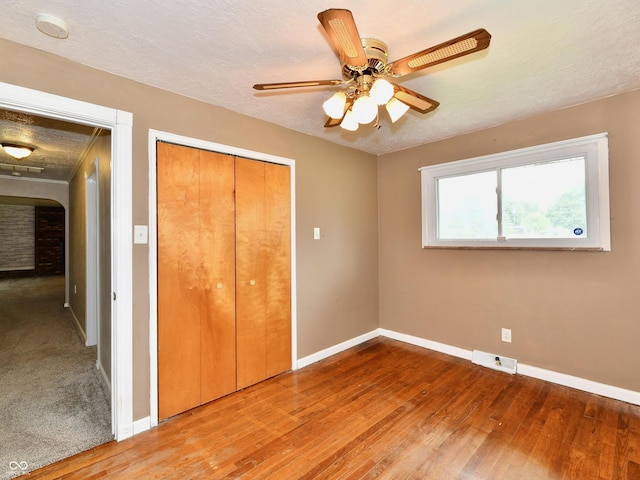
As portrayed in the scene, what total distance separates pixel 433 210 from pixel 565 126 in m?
1.31

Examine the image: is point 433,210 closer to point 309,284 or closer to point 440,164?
point 440,164

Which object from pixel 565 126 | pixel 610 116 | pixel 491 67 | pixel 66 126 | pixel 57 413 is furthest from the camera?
pixel 66 126

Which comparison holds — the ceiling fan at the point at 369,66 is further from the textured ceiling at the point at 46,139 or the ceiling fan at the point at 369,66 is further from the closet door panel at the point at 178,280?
the textured ceiling at the point at 46,139

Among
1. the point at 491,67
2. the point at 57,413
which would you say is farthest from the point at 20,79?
the point at 491,67

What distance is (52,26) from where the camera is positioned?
4.73 feet

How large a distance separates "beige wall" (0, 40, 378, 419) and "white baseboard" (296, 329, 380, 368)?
0.20ft

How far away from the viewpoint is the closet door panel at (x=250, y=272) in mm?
2520

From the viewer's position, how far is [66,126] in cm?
269

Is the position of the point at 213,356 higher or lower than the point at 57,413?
higher

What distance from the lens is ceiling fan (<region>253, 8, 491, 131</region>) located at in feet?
3.66

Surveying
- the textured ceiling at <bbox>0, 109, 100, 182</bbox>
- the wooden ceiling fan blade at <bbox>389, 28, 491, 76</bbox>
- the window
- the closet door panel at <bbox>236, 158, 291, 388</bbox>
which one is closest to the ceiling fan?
the wooden ceiling fan blade at <bbox>389, 28, 491, 76</bbox>

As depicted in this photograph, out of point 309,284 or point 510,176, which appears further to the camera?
point 309,284

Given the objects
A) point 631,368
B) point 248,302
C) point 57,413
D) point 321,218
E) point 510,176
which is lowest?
point 57,413

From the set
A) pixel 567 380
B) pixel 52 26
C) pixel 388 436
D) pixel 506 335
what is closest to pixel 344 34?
pixel 52 26
